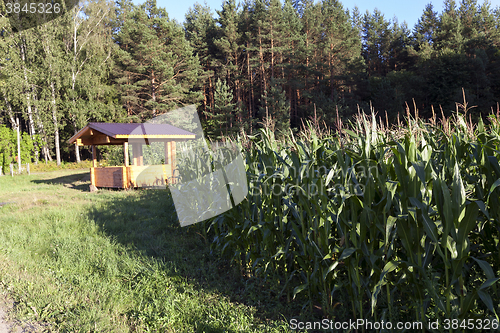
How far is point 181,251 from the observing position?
17.6 ft

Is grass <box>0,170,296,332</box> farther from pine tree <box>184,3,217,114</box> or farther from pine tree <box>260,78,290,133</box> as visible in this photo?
pine tree <box>184,3,217,114</box>

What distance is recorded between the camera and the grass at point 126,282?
10.5 feet

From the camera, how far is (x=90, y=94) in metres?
33.4

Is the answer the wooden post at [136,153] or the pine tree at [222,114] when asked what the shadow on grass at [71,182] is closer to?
the wooden post at [136,153]

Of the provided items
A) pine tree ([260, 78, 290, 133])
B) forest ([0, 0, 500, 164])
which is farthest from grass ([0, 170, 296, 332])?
forest ([0, 0, 500, 164])

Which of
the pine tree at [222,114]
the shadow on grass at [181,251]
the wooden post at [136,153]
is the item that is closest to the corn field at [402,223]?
the shadow on grass at [181,251]

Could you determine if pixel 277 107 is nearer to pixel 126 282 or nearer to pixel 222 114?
pixel 222 114

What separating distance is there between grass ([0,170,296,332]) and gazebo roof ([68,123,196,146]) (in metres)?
7.27

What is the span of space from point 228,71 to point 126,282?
34275mm

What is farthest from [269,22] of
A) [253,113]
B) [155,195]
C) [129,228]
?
[129,228]

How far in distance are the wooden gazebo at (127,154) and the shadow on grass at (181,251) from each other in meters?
4.42

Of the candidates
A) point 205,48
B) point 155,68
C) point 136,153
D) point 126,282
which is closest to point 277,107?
point 155,68

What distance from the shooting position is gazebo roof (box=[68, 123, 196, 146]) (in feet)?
45.5

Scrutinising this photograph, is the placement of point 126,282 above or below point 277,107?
below
